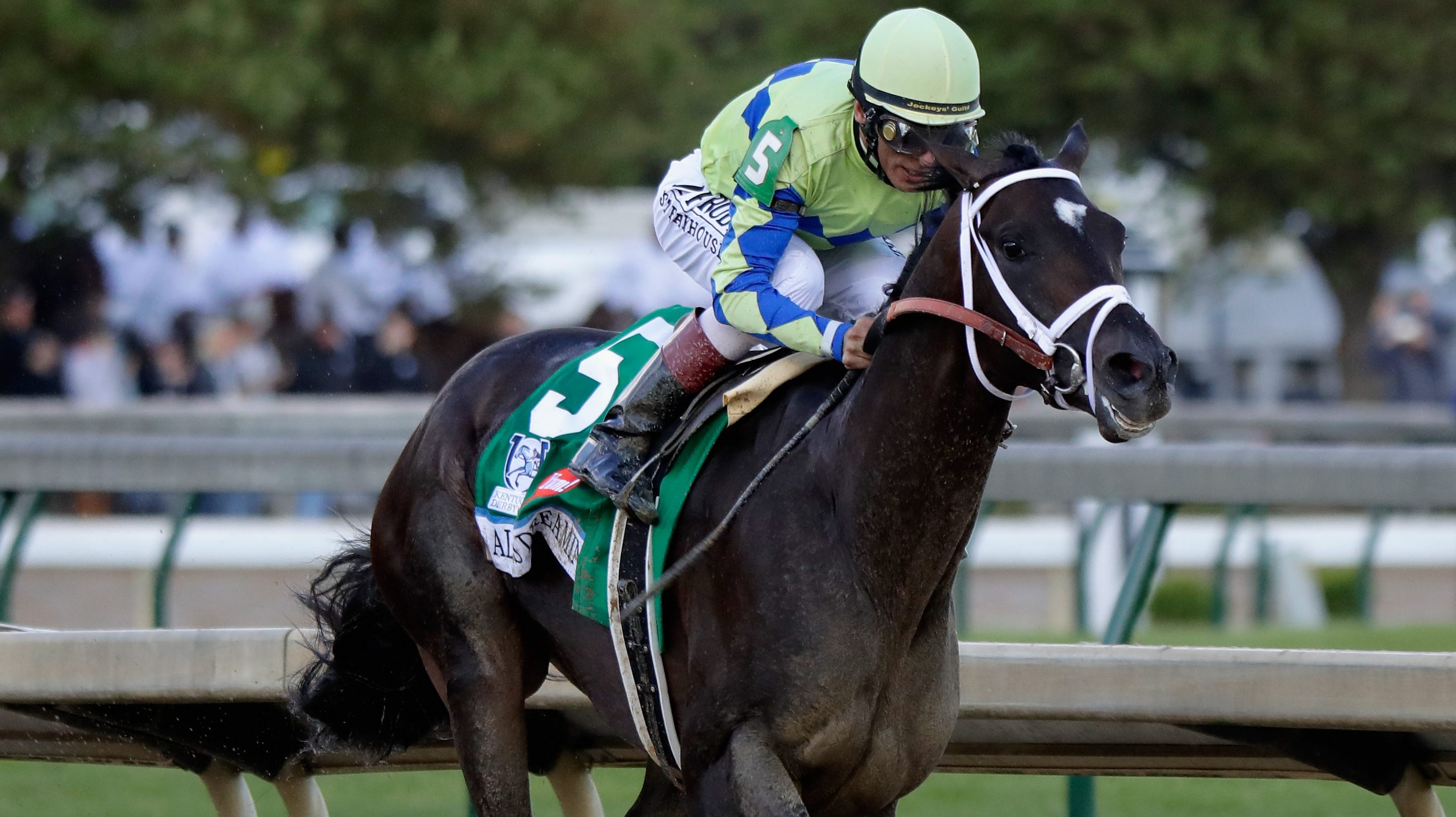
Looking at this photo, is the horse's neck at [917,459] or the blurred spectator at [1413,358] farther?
the blurred spectator at [1413,358]

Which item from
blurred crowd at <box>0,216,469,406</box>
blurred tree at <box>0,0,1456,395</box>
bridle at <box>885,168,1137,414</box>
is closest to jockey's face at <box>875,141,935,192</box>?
bridle at <box>885,168,1137,414</box>

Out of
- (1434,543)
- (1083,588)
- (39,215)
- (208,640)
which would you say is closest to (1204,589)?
(1434,543)

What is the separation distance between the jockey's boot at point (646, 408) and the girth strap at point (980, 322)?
0.61 meters

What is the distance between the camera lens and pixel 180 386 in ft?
46.1

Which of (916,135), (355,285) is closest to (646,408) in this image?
(916,135)

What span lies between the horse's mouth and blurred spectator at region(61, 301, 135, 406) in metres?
11.6

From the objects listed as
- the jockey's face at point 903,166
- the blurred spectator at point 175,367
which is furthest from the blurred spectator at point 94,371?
the jockey's face at point 903,166

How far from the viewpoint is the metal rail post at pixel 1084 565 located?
28.3ft

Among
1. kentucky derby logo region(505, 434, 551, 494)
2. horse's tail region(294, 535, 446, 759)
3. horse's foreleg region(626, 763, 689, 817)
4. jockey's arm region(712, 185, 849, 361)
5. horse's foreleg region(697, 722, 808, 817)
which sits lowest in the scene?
horse's tail region(294, 535, 446, 759)

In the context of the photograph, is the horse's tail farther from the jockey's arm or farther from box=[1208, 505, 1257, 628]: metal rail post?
box=[1208, 505, 1257, 628]: metal rail post

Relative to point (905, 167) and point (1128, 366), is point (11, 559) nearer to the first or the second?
point (905, 167)

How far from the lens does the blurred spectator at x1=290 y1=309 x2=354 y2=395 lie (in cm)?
1400

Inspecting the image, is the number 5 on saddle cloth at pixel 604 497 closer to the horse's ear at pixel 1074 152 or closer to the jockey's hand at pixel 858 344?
the jockey's hand at pixel 858 344

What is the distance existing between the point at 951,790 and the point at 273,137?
10.8m
